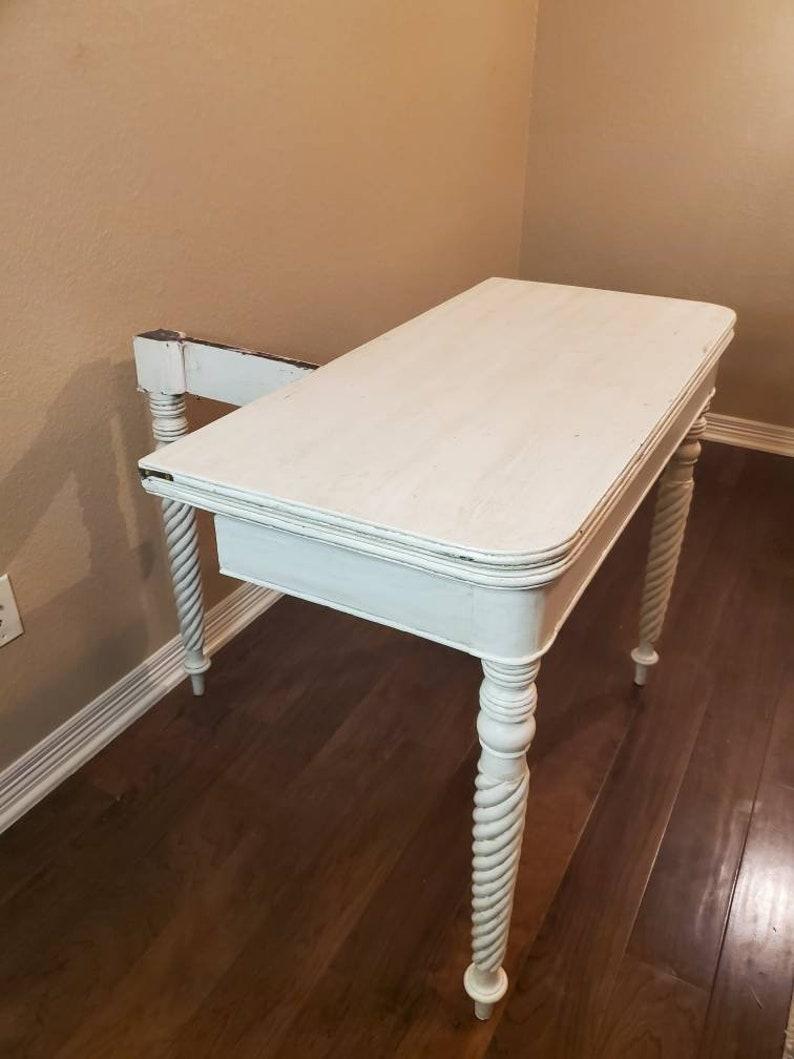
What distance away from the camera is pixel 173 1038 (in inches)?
41.3

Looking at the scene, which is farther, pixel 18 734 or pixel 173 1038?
pixel 18 734

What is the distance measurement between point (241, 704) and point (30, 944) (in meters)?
0.52

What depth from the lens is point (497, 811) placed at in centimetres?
90

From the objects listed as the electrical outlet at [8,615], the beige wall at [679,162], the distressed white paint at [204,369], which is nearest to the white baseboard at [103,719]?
the electrical outlet at [8,615]

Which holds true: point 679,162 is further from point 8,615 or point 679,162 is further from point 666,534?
point 8,615

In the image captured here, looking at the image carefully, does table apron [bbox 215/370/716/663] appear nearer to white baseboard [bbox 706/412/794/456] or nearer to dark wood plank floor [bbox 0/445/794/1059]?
dark wood plank floor [bbox 0/445/794/1059]

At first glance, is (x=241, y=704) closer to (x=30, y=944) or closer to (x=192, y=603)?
(x=192, y=603)

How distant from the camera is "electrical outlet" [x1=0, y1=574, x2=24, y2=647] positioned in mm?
1241

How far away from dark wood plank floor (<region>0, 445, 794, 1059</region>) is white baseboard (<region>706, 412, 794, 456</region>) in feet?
3.00

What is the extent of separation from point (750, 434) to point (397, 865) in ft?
6.00

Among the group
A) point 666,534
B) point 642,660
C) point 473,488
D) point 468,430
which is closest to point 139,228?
point 468,430

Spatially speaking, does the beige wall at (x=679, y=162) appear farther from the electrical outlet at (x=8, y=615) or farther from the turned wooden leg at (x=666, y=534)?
the electrical outlet at (x=8, y=615)

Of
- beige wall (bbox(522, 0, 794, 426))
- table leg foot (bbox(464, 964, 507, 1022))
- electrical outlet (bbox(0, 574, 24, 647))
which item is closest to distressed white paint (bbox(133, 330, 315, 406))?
electrical outlet (bbox(0, 574, 24, 647))

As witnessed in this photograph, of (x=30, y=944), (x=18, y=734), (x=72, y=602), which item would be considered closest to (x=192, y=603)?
(x=72, y=602)
